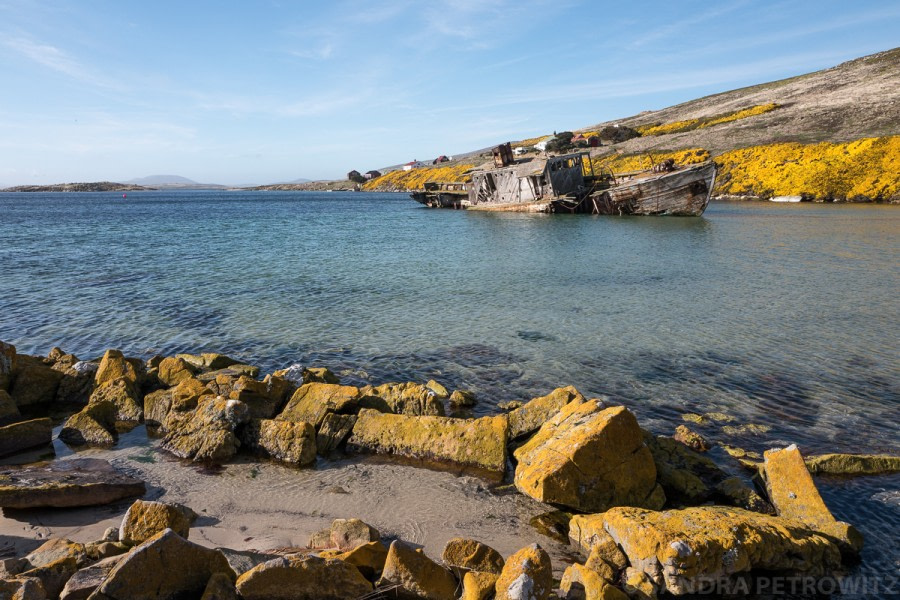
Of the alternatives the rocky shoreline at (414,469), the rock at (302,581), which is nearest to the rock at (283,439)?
the rocky shoreline at (414,469)

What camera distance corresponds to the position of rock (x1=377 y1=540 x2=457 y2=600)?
194 inches

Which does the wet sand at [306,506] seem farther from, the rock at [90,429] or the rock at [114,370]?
the rock at [114,370]

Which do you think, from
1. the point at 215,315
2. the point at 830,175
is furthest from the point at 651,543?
the point at 830,175

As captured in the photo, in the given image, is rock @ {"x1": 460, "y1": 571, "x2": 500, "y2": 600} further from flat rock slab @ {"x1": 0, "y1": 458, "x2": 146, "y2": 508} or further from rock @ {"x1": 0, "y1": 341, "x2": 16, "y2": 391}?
rock @ {"x1": 0, "y1": 341, "x2": 16, "y2": 391}

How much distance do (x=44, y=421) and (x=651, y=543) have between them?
9.63m

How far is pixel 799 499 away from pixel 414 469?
16.7 feet

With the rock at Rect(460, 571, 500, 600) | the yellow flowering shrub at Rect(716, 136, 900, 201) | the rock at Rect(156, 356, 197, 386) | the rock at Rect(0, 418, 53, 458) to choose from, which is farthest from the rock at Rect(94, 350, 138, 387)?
the yellow flowering shrub at Rect(716, 136, 900, 201)

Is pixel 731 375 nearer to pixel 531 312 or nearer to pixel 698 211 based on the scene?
pixel 531 312

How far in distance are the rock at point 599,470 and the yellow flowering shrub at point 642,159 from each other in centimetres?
5720

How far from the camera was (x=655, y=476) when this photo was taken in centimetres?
689

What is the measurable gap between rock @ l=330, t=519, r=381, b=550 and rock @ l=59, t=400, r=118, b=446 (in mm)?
5276

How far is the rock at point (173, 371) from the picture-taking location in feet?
35.3

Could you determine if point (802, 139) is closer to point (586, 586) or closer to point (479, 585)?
point (586, 586)

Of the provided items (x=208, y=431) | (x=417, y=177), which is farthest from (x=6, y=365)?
(x=417, y=177)
